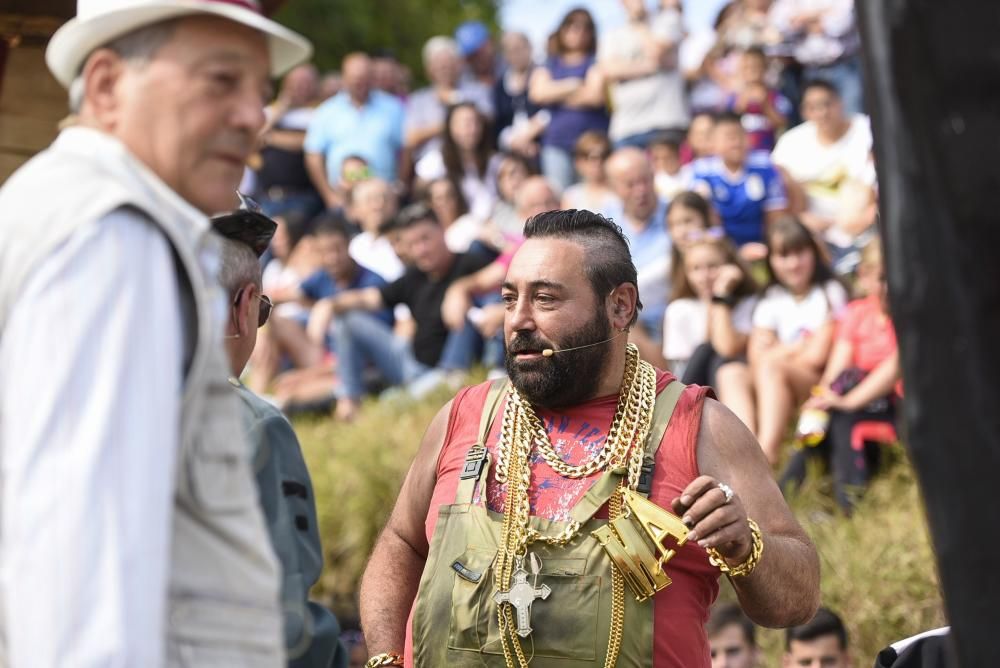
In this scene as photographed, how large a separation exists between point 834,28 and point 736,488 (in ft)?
26.6

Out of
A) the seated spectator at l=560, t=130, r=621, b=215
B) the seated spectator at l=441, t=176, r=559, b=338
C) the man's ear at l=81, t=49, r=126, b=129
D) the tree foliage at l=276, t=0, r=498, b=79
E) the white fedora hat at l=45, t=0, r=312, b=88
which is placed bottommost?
the man's ear at l=81, t=49, r=126, b=129

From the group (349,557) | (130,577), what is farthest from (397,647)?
(349,557)

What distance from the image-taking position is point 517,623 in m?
4.27

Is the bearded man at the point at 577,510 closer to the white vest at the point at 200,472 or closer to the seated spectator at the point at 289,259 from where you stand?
the white vest at the point at 200,472

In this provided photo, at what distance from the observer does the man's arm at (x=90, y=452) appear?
6.85 ft

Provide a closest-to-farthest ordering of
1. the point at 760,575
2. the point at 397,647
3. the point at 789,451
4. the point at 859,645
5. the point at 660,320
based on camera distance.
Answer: the point at 760,575 → the point at 397,647 → the point at 859,645 → the point at 789,451 → the point at 660,320

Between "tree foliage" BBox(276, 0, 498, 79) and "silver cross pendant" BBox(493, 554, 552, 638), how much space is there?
71.7 feet

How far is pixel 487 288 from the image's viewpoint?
10.8 meters

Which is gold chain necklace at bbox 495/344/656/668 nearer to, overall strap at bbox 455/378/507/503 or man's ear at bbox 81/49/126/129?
overall strap at bbox 455/378/507/503

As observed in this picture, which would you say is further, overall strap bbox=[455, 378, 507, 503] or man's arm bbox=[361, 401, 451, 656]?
man's arm bbox=[361, 401, 451, 656]

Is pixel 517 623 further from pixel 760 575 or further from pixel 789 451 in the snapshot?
pixel 789 451

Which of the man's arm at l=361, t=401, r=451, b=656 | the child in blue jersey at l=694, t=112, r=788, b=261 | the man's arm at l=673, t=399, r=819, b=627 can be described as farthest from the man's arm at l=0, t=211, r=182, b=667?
the child in blue jersey at l=694, t=112, r=788, b=261

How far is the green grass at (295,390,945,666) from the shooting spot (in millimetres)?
7352

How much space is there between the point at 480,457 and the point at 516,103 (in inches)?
375
